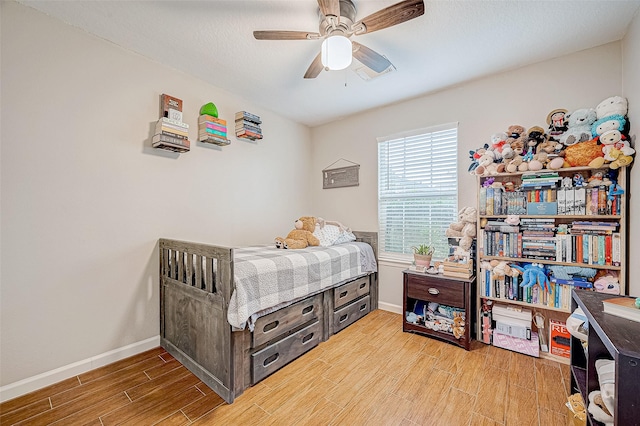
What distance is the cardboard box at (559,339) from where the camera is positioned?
2004 mm

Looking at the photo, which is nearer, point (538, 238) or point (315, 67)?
point (315, 67)

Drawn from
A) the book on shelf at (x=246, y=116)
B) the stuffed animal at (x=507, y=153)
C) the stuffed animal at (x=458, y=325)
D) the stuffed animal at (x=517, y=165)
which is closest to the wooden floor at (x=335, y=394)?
the stuffed animal at (x=458, y=325)

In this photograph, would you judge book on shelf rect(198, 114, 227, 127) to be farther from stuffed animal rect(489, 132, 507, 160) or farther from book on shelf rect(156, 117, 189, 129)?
stuffed animal rect(489, 132, 507, 160)

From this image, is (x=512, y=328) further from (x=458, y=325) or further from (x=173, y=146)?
(x=173, y=146)

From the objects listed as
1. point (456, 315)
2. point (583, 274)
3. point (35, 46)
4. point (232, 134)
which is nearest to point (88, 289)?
point (35, 46)

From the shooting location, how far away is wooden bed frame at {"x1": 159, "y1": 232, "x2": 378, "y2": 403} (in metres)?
1.64

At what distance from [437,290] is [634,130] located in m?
1.73

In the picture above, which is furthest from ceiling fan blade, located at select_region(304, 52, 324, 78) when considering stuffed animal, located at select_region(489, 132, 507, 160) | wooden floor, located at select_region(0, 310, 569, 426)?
wooden floor, located at select_region(0, 310, 569, 426)

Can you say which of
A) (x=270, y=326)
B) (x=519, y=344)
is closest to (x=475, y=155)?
(x=519, y=344)

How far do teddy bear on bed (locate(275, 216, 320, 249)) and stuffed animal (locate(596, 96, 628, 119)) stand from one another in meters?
2.46

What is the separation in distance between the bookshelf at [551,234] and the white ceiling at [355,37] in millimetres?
980

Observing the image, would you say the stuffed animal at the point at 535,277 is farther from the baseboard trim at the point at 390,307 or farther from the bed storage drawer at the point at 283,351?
the bed storage drawer at the point at 283,351

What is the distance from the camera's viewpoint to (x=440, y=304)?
8.11 ft

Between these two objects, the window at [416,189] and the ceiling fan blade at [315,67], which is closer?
the ceiling fan blade at [315,67]
